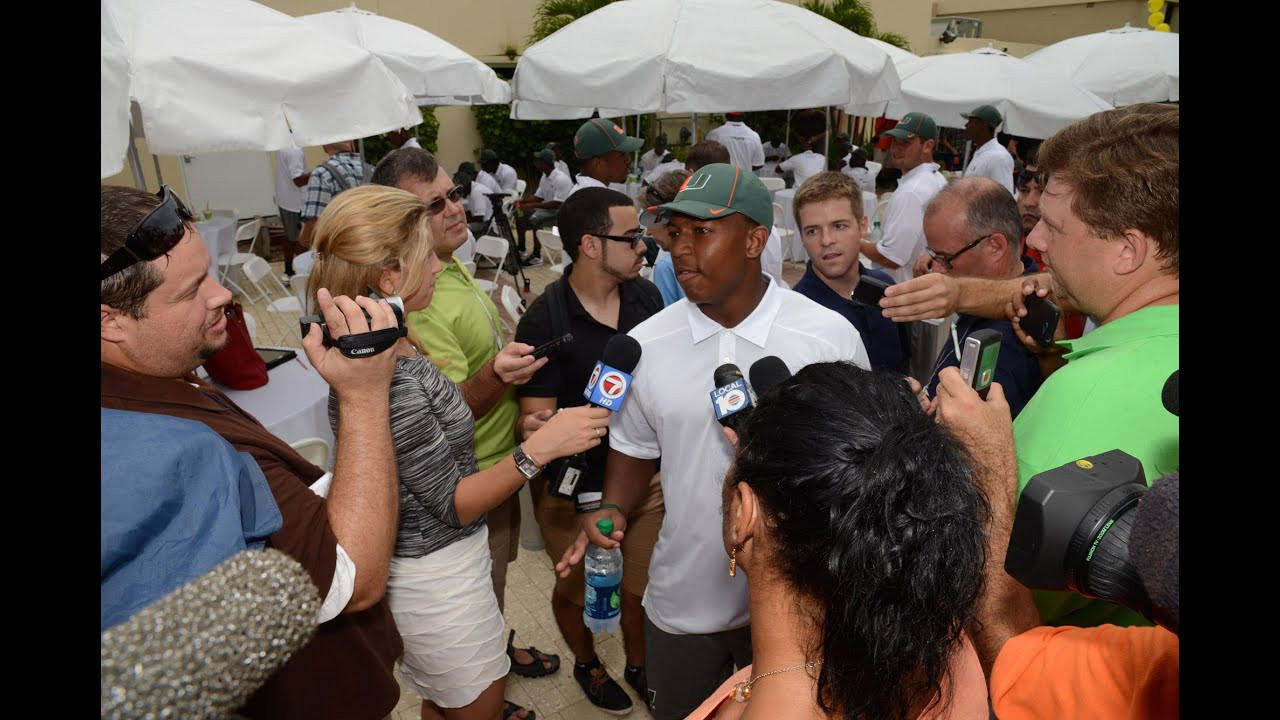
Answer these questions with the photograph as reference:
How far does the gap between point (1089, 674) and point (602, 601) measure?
6.25 feet

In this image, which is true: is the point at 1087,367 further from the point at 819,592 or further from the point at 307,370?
the point at 307,370

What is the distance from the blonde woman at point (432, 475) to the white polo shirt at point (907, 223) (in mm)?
4233

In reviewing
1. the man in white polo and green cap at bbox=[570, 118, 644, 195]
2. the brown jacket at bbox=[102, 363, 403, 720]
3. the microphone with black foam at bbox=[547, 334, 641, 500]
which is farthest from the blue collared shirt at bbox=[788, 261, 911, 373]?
the man in white polo and green cap at bbox=[570, 118, 644, 195]

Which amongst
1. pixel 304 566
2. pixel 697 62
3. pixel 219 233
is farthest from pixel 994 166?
pixel 219 233

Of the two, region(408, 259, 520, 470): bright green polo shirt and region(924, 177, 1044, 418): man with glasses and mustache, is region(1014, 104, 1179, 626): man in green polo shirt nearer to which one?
region(924, 177, 1044, 418): man with glasses and mustache

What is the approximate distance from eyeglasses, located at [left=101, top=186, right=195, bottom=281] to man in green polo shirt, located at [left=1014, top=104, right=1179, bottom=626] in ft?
6.12

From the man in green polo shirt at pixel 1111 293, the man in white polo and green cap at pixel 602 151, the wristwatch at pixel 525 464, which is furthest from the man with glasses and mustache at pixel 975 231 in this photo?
the man in white polo and green cap at pixel 602 151

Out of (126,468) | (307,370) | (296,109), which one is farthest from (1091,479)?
(307,370)

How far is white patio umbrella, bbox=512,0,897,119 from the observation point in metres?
5.26

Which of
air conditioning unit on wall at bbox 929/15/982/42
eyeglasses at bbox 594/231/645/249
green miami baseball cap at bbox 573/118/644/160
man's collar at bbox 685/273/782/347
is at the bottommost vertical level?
man's collar at bbox 685/273/782/347

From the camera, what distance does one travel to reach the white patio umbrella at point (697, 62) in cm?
526

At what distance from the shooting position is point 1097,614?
164 centimetres

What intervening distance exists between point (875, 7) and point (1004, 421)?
27.7 m
